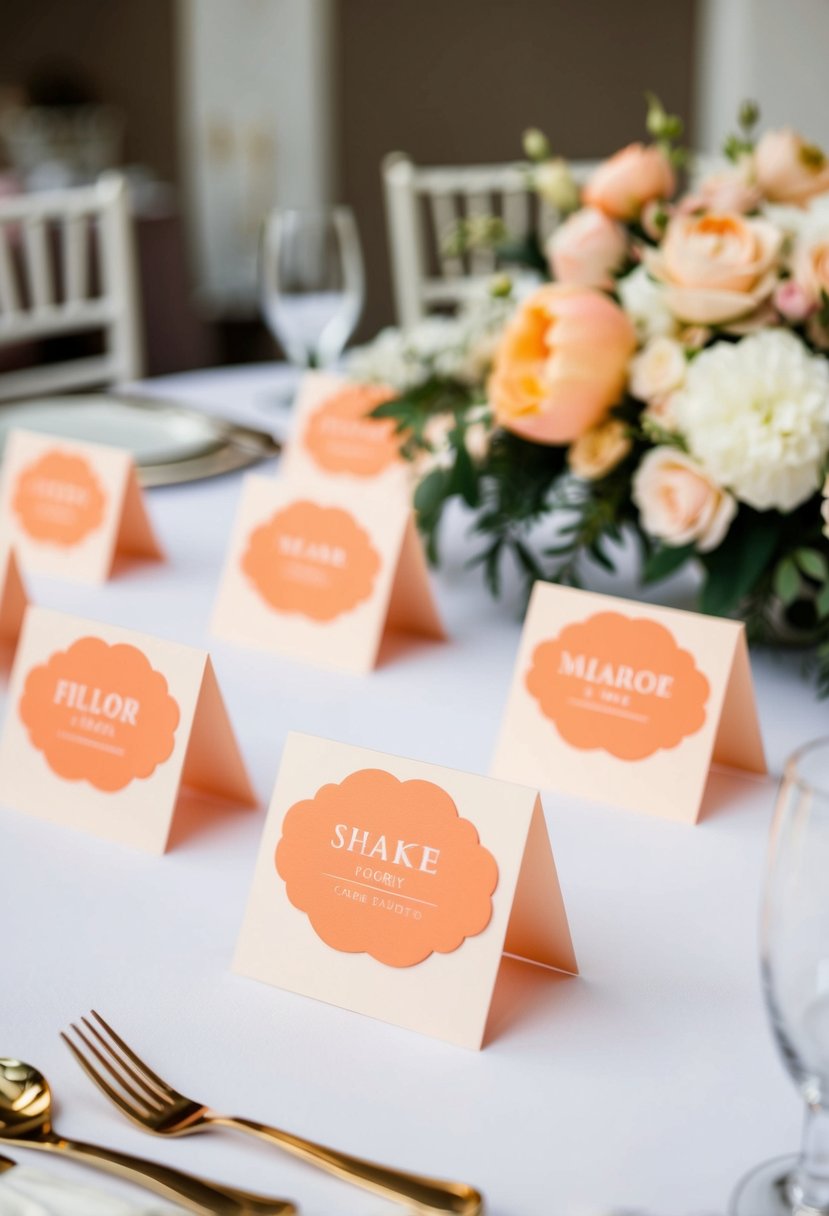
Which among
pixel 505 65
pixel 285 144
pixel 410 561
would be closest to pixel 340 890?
pixel 410 561

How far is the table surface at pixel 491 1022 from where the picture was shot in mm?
588

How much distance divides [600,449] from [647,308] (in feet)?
0.40

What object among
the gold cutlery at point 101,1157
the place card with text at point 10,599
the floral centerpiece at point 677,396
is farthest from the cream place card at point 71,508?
the gold cutlery at point 101,1157

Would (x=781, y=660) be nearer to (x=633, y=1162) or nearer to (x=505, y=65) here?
(x=633, y=1162)

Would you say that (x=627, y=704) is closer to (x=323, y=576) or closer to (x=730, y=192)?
(x=323, y=576)

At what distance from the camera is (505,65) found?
5.03 meters

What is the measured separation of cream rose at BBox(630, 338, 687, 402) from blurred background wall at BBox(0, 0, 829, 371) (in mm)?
3431

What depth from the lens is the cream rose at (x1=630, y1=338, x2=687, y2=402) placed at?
3.39 feet

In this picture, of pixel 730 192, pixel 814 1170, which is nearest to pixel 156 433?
pixel 730 192

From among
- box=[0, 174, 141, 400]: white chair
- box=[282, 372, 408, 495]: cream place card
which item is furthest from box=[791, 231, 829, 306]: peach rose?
box=[0, 174, 141, 400]: white chair

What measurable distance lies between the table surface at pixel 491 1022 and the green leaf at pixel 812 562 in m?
0.12

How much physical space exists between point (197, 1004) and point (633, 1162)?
0.24 m

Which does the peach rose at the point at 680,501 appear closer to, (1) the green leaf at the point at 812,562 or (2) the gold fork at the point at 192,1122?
A: (1) the green leaf at the point at 812,562

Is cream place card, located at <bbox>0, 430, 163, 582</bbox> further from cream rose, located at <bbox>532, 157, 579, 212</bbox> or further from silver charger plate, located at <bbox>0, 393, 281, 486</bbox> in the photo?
cream rose, located at <bbox>532, 157, 579, 212</bbox>
